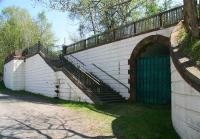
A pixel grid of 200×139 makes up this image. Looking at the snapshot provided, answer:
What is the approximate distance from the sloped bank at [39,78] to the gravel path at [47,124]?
4.42 metres

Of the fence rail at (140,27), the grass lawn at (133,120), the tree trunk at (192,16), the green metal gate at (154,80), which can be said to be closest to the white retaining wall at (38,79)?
the grass lawn at (133,120)

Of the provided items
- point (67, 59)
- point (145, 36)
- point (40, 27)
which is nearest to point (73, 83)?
point (145, 36)

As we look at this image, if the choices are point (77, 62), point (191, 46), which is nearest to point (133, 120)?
point (191, 46)

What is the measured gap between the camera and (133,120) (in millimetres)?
13867

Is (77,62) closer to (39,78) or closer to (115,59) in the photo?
(39,78)

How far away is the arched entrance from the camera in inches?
719

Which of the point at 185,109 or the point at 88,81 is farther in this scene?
the point at 88,81

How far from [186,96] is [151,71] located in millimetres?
9741

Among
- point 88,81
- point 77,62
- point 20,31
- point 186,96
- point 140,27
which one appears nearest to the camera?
point 186,96

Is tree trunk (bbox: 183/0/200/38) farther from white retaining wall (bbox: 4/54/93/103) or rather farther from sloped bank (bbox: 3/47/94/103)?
white retaining wall (bbox: 4/54/93/103)

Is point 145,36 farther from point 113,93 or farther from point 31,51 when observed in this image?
point 31,51

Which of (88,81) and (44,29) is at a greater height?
(44,29)

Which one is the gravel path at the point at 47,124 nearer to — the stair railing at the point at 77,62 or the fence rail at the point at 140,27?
the fence rail at the point at 140,27

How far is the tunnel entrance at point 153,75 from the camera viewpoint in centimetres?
1828
